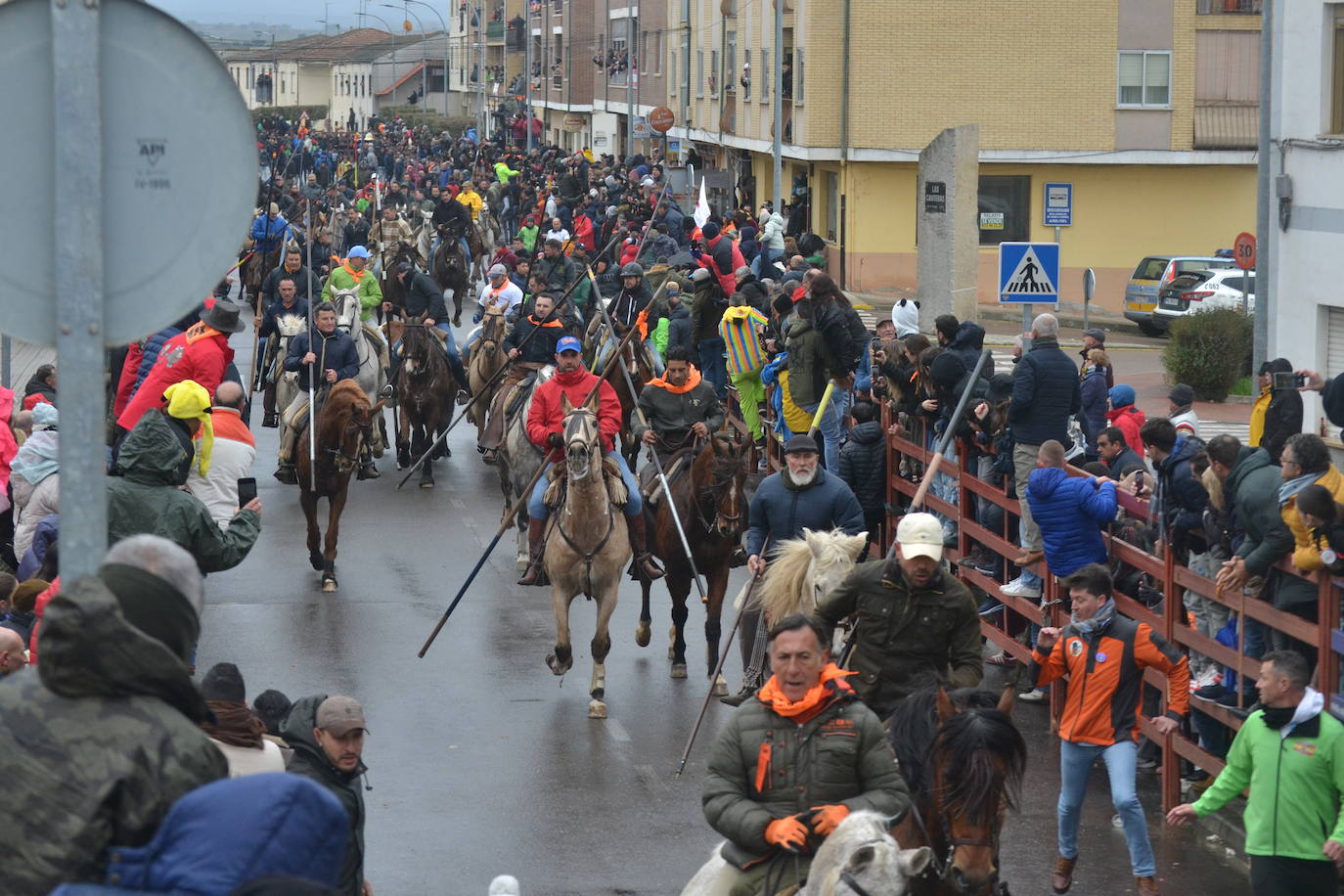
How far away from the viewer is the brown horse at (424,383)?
22422 mm

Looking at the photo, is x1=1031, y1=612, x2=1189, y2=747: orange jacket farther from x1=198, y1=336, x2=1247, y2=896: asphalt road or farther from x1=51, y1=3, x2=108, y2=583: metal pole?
x1=51, y1=3, x2=108, y2=583: metal pole

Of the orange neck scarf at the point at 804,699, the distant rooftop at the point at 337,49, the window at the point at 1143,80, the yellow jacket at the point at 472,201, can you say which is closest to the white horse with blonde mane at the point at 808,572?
the orange neck scarf at the point at 804,699

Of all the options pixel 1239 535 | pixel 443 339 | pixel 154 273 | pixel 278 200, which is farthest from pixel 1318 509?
pixel 278 200

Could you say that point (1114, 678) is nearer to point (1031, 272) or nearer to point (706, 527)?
point (706, 527)

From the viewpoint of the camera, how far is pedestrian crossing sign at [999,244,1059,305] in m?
19.0

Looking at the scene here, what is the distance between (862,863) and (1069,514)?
23.0ft

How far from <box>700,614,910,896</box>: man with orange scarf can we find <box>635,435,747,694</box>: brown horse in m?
7.41

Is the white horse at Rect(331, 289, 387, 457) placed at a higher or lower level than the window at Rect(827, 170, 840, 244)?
lower

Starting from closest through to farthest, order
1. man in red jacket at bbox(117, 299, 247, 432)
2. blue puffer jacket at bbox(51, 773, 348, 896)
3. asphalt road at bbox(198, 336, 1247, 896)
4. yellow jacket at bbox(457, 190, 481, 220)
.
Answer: blue puffer jacket at bbox(51, 773, 348, 896)
asphalt road at bbox(198, 336, 1247, 896)
man in red jacket at bbox(117, 299, 247, 432)
yellow jacket at bbox(457, 190, 481, 220)

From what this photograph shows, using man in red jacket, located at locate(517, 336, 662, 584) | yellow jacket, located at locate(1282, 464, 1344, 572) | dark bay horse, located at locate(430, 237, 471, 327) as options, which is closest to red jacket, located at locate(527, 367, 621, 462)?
man in red jacket, located at locate(517, 336, 662, 584)

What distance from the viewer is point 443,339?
902 inches

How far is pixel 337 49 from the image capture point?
607 ft

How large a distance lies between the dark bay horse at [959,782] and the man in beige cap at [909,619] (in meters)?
1.49

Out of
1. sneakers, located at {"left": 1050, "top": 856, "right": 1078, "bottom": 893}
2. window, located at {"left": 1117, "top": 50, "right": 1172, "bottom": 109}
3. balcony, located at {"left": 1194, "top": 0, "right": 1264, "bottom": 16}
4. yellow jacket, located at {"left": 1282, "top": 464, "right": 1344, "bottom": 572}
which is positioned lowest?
sneakers, located at {"left": 1050, "top": 856, "right": 1078, "bottom": 893}
